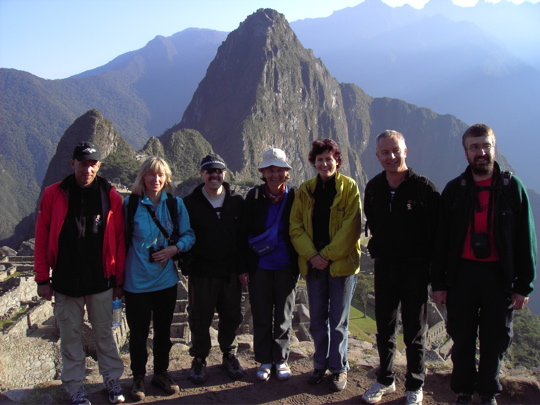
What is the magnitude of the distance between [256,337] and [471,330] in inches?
88.8

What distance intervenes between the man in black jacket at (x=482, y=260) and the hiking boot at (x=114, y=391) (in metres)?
3.28

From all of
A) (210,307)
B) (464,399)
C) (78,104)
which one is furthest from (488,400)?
(78,104)

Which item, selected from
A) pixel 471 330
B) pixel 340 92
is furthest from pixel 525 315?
pixel 340 92

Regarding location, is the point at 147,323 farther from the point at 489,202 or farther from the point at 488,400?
the point at 489,202

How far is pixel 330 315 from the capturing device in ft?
15.2

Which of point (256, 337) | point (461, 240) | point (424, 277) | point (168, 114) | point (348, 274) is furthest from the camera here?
point (168, 114)

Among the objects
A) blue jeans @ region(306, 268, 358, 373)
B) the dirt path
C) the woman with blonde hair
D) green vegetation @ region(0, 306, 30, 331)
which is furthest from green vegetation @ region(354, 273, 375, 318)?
the woman with blonde hair

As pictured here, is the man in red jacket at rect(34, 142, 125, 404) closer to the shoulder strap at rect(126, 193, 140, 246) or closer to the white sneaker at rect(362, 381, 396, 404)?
the shoulder strap at rect(126, 193, 140, 246)

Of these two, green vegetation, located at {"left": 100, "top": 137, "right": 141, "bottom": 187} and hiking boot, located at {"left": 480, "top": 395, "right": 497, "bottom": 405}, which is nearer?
hiking boot, located at {"left": 480, "top": 395, "right": 497, "bottom": 405}

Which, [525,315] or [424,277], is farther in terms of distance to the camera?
[525,315]

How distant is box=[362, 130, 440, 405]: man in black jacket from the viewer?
415cm

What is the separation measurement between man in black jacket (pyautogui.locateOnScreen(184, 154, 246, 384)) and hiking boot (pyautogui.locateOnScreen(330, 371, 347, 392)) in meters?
1.05

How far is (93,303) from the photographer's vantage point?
4250mm

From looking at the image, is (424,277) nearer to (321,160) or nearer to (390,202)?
(390,202)
